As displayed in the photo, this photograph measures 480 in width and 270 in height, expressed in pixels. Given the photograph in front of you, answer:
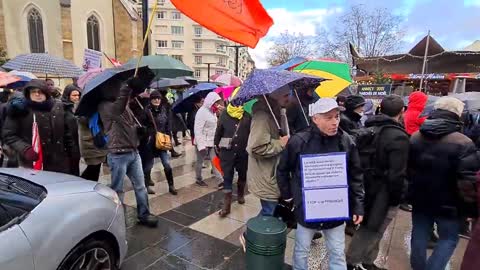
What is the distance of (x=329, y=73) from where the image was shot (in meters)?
4.86

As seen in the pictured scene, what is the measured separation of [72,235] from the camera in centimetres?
232

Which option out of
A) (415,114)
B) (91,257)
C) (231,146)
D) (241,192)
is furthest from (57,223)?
(415,114)

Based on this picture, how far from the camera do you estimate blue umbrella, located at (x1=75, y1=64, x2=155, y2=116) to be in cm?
342

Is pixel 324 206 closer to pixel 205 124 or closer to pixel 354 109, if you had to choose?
pixel 354 109

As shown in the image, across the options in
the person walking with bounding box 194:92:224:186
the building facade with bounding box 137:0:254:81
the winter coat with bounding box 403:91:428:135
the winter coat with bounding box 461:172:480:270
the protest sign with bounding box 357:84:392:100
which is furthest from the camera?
the building facade with bounding box 137:0:254:81

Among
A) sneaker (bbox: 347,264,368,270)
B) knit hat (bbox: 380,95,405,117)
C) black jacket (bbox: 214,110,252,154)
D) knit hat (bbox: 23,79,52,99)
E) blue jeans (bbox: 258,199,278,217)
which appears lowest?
sneaker (bbox: 347,264,368,270)

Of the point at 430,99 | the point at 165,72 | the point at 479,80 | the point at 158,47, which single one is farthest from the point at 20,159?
the point at 158,47

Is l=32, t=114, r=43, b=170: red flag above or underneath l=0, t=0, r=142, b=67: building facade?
underneath

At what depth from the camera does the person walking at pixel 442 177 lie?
253cm

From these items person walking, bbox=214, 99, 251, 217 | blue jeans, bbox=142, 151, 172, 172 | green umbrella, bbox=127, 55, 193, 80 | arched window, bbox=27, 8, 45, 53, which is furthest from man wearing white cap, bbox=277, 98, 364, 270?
arched window, bbox=27, 8, 45, 53

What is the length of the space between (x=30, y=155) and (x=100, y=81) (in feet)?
4.31

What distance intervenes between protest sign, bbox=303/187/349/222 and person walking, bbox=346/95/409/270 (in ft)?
1.78

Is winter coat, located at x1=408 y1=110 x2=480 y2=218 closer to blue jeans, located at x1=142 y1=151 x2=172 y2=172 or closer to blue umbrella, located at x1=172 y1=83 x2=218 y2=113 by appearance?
blue jeans, located at x1=142 y1=151 x2=172 y2=172

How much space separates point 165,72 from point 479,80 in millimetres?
18252
